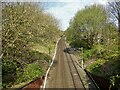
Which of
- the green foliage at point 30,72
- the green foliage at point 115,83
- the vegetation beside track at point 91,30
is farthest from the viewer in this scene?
the vegetation beside track at point 91,30

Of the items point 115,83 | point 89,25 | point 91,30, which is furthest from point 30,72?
point 89,25

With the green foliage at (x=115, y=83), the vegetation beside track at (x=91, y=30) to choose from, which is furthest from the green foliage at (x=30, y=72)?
the vegetation beside track at (x=91, y=30)

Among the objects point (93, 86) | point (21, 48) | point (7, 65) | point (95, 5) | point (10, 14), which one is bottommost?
point (93, 86)

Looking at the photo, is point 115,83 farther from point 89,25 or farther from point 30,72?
point 89,25

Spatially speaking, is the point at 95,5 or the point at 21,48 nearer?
the point at 21,48

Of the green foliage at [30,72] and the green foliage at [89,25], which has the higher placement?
the green foliage at [89,25]

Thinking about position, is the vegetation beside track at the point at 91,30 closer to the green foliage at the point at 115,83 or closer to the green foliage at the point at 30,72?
the green foliage at the point at 30,72

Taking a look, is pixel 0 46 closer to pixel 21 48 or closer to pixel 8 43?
pixel 8 43

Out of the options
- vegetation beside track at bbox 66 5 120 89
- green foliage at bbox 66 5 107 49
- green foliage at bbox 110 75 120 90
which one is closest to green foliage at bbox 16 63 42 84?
green foliage at bbox 110 75 120 90

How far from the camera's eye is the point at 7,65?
2648 centimetres

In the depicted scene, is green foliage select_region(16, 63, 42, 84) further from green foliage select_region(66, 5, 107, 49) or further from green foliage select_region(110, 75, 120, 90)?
green foliage select_region(66, 5, 107, 49)

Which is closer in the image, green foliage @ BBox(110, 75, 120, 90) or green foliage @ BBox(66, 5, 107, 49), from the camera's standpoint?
green foliage @ BBox(110, 75, 120, 90)

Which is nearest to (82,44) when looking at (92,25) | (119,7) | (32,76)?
(92,25)

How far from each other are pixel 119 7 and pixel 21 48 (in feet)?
63.2
